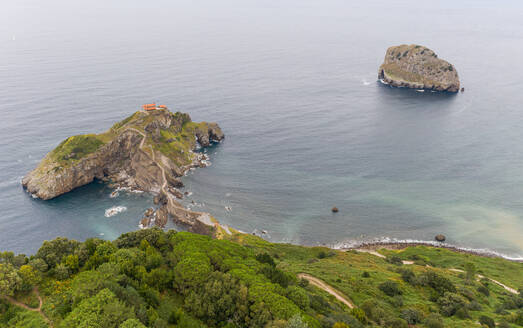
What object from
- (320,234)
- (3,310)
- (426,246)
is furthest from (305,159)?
(3,310)

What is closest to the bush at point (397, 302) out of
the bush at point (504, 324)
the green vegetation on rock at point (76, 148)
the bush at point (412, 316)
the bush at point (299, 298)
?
the bush at point (412, 316)

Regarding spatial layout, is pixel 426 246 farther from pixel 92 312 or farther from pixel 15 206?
pixel 15 206

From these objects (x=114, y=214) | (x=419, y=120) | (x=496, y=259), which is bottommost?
(x=496, y=259)

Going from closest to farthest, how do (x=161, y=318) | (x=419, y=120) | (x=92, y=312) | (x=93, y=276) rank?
(x=92, y=312)
(x=161, y=318)
(x=93, y=276)
(x=419, y=120)

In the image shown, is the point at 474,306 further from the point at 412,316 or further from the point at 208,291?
the point at 208,291

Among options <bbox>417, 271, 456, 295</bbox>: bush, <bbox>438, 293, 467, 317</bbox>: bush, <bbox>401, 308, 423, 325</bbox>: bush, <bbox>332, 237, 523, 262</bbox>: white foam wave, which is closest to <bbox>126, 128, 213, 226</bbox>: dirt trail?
<bbox>332, 237, 523, 262</bbox>: white foam wave

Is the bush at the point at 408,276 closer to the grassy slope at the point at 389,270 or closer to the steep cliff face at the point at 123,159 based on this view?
the grassy slope at the point at 389,270

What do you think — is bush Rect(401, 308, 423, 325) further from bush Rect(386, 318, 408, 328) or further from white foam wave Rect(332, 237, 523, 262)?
white foam wave Rect(332, 237, 523, 262)
